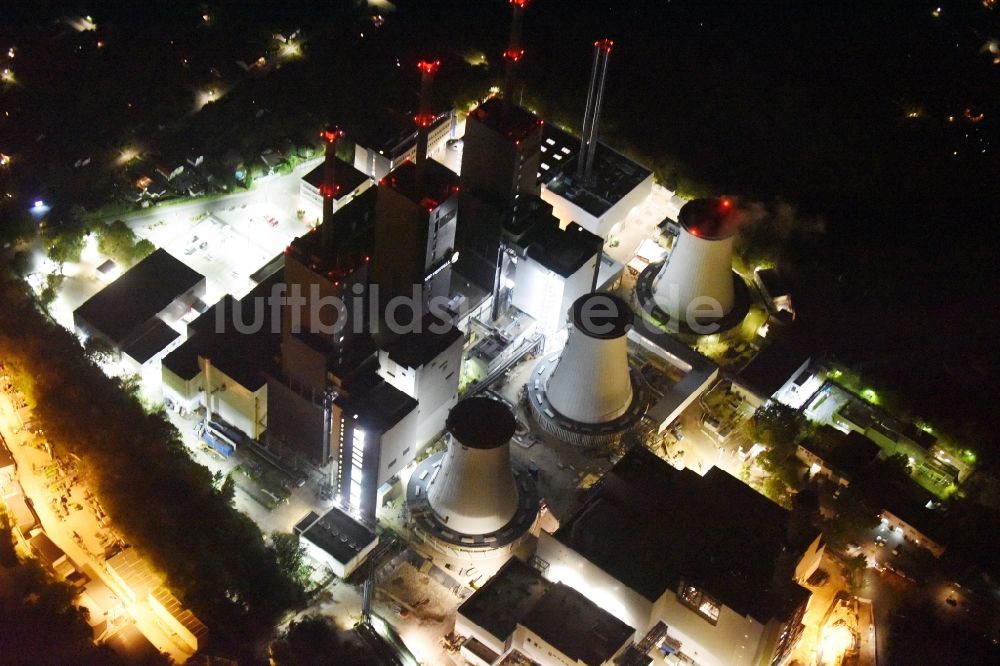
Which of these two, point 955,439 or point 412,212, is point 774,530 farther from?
point 412,212

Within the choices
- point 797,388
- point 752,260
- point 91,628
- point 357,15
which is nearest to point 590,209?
point 752,260

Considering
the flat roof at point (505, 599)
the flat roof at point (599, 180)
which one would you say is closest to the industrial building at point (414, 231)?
the flat roof at point (599, 180)

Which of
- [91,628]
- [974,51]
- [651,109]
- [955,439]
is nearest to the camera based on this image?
[91,628]

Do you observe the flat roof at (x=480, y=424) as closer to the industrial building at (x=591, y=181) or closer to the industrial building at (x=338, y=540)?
the industrial building at (x=338, y=540)

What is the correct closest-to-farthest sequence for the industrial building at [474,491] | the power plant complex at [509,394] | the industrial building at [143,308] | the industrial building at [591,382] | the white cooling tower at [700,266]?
the power plant complex at [509,394], the industrial building at [474,491], the industrial building at [591,382], the industrial building at [143,308], the white cooling tower at [700,266]

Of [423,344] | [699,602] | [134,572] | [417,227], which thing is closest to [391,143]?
[417,227]

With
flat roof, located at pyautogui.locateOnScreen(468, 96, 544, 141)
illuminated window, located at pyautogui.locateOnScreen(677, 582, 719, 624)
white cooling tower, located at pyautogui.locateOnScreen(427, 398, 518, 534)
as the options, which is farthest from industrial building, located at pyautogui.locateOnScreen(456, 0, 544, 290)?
illuminated window, located at pyautogui.locateOnScreen(677, 582, 719, 624)

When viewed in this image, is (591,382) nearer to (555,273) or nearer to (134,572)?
(555,273)
